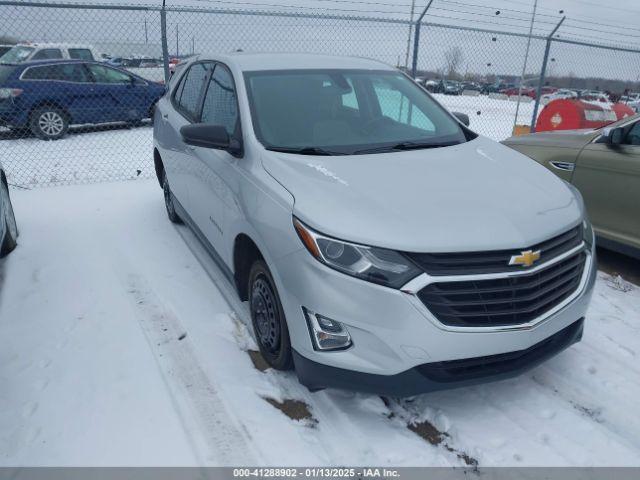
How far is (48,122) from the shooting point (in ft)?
30.6

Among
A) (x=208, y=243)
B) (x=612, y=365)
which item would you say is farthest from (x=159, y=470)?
(x=612, y=365)

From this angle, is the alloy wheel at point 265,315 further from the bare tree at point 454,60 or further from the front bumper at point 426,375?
the bare tree at point 454,60

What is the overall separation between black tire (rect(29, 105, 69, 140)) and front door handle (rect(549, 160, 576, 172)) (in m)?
8.69

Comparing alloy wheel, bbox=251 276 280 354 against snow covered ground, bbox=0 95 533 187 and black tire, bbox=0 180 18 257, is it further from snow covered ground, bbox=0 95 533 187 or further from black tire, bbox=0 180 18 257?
snow covered ground, bbox=0 95 533 187

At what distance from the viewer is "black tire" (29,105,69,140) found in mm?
9234

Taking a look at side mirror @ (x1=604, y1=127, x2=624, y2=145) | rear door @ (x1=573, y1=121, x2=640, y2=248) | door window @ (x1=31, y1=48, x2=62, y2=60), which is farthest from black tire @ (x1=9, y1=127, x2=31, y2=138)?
side mirror @ (x1=604, y1=127, x2=624, y2=145)

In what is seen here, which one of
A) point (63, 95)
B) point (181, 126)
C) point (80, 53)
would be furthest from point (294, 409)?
point (80, 53)

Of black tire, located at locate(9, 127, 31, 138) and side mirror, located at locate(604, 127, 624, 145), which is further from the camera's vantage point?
black tire, located at locate(9, 127, 31, 138)

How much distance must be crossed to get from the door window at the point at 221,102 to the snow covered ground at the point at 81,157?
13.3 ft

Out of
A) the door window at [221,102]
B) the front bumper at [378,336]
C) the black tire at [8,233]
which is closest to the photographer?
the front bumper at [378,336]

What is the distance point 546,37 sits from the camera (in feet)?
29.3

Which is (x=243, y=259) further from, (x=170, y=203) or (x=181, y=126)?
(x=170, y=203)

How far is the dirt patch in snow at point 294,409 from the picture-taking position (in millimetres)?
2604

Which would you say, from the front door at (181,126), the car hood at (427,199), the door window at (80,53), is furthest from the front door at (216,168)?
the door window at (80,53)
